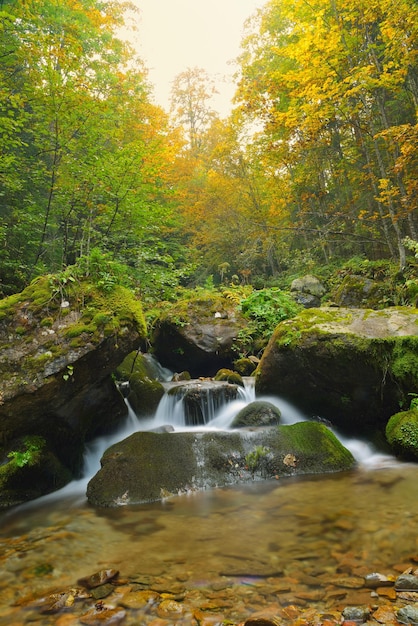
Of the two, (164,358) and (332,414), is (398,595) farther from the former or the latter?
(164,358)

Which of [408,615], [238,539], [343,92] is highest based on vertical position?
[343,92]

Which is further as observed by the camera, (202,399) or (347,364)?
(202,399)

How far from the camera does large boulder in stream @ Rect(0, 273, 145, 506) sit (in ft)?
15.7

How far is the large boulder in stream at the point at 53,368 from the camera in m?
4.80

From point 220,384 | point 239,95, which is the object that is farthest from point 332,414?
point 239,95

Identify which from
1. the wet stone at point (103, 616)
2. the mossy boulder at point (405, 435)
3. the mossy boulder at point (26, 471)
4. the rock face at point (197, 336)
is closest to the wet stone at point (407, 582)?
the wet stone at point (103, 616)

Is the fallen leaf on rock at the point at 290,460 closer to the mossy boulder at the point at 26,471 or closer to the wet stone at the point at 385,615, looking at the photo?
the wet stone at the point at 385,615

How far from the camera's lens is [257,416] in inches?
253

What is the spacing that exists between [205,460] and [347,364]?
112 inches

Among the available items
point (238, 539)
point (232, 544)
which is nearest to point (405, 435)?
point (238, 539)

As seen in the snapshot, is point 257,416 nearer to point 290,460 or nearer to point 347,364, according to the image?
point 290,460

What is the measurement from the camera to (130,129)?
15766 mm

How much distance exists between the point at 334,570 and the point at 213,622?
0.98 m

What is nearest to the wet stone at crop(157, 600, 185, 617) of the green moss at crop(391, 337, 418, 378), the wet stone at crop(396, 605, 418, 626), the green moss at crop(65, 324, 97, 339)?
the wet stone at crop(396, 605, 418, 626)
